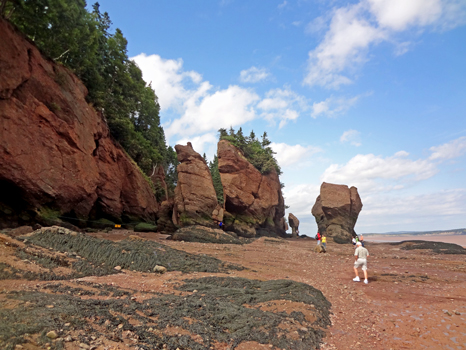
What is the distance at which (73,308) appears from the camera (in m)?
4.66

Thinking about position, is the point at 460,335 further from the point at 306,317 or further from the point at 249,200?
the point at 249,200

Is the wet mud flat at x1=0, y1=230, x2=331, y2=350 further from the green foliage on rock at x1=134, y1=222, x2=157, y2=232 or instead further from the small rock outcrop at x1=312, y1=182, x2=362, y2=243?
the small rock outcrop at x1=312, y1=182, x2=362, y2=243

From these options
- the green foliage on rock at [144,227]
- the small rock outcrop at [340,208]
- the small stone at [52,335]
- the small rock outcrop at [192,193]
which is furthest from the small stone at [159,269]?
the small rock outcrop at [340,208]

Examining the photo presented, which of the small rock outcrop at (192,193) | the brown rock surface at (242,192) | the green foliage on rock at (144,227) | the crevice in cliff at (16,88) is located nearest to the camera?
the crevice in cliff at (16,88)

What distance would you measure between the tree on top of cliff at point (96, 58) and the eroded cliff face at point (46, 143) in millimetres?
2015

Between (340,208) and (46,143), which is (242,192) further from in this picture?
(46,143)

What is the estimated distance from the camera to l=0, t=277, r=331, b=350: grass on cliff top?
392 centimetres

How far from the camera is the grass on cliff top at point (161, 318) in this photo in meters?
3.92

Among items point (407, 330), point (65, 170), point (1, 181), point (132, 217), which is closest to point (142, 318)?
point (407, 330)

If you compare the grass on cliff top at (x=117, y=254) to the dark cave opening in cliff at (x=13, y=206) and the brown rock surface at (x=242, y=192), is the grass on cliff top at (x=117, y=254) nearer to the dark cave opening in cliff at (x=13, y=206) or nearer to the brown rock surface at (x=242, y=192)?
the dark cave opening in cliff at (x=13, y=206)

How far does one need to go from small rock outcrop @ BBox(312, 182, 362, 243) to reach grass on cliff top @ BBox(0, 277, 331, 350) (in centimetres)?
3648

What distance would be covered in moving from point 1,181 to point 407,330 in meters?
18.8

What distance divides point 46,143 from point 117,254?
10173 millimetres

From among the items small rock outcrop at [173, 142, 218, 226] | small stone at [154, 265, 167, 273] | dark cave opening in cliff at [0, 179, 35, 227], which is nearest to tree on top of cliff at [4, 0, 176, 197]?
small rock outcrop at [173, 142, 218, 226]
